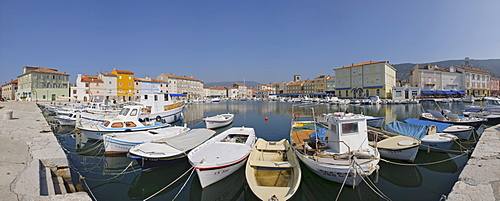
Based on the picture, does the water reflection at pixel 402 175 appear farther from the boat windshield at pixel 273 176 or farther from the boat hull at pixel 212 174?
the boat hull at pixel 212 174

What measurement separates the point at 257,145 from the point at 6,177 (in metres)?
8.27

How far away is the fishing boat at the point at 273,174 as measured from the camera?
606 centimetres

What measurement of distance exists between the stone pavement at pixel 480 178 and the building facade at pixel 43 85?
70422 mm

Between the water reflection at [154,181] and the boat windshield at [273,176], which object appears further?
the water reflection at [154,181]

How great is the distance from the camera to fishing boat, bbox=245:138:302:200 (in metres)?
6.06

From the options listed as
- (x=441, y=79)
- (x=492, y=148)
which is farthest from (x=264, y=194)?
(x=441, y=79)

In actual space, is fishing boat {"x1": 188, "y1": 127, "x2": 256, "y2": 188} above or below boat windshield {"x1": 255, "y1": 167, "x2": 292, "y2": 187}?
above

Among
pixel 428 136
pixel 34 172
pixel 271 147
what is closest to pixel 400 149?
pixel 428 136

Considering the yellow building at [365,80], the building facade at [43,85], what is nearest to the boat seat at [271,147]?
the yellow building at [365,80]

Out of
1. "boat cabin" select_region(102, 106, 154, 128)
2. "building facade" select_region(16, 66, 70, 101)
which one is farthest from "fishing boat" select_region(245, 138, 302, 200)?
"building facade" select_region(16, 66, 70, 101)

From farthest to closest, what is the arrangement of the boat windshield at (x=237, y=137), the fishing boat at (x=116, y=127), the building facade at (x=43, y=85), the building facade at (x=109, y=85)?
the building facade at (x=109, y=85), the building facade at (x=43, y=85), the fishing boat at (x=116, y=127), the boat windshield at (x=237, y=137)

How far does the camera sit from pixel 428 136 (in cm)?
1181

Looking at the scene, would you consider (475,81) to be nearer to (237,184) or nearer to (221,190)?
(237,184)

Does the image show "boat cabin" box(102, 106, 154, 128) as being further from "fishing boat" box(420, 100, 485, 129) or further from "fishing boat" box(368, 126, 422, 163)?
"fishing boat" box(420, 100, 485, 129)
